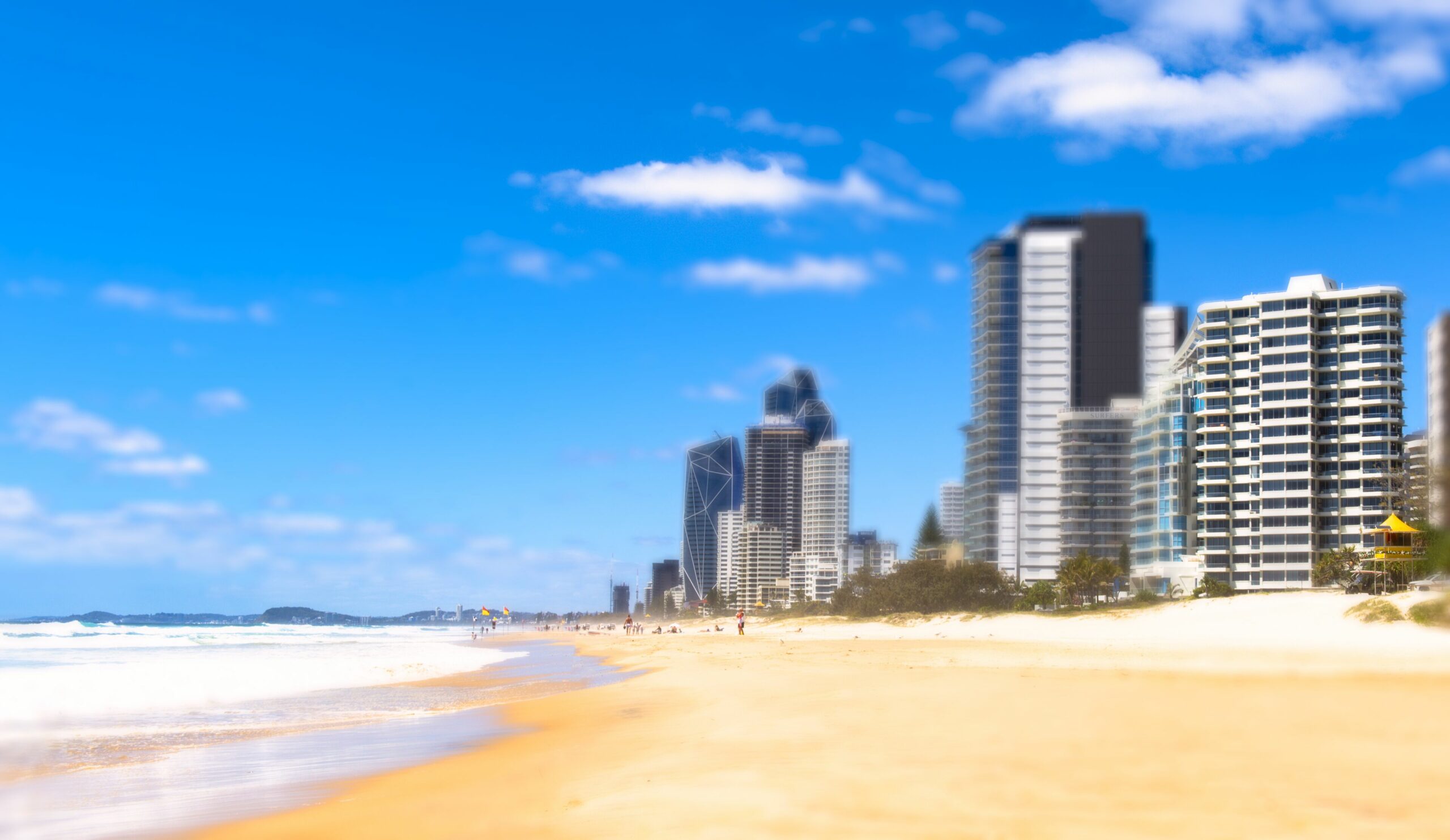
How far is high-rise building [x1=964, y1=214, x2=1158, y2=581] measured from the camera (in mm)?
155500

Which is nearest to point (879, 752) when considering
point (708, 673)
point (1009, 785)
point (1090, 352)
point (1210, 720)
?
point (1009, 785)

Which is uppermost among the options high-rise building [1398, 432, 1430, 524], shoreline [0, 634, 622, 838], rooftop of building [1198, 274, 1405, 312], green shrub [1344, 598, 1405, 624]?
rooftop of building [1198, 274, 1405, 312]

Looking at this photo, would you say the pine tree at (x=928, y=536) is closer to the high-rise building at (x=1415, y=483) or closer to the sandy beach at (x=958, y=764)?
the high-rise building at (x=1415, y=483)

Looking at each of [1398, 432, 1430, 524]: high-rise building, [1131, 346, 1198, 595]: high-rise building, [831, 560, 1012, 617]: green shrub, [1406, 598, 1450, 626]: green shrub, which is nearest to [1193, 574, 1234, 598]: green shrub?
[1398, 432, 1430, 524]: high-rise building

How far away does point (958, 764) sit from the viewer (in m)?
10.8

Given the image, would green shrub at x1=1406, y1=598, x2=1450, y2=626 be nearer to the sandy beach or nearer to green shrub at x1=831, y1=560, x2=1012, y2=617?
the sandy beach

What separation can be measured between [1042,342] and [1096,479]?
105ft

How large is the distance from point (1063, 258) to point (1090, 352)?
14.6 m

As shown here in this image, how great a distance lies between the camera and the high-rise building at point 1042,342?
156 m

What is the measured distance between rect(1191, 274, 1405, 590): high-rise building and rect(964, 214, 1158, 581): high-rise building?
171ft

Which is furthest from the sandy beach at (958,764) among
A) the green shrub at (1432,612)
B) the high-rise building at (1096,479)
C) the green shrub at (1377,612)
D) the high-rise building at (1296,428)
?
the high-rise building at (1096,479)

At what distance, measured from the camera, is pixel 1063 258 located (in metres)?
160

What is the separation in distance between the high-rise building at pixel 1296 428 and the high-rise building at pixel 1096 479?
30381 millimetres

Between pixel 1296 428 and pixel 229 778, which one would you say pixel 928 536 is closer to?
pixel 1296 428
